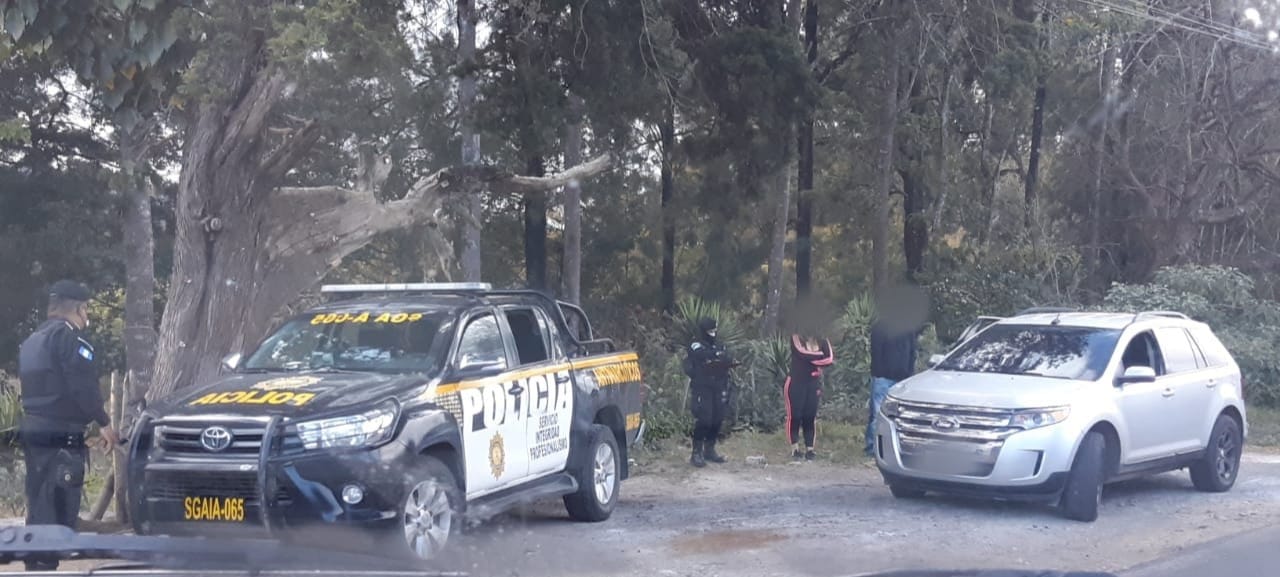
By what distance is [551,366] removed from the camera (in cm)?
975

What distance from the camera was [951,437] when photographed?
34.0 ft

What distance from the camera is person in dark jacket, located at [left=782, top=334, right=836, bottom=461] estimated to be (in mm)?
13984

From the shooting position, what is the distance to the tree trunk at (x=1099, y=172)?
2559 centimetres

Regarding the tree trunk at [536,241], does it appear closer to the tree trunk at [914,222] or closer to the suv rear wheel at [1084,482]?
the tree trunk at [914,222]

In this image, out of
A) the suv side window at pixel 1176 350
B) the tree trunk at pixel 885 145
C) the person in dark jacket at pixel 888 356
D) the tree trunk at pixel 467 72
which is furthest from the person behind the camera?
the tree trunk at pixel 885 145

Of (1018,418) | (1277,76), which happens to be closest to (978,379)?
(1018,418)

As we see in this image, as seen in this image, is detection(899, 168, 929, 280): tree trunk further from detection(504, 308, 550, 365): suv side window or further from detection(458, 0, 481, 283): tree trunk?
detection(504, 308, 550, 365): suv side window

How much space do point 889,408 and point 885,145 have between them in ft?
41.4

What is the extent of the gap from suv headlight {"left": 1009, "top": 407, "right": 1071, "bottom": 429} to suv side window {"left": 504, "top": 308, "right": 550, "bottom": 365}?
3.82m

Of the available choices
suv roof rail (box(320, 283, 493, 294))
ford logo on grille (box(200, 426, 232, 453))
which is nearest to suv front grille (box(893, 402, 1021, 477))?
suv roof rail (box(320, 283, 493, 294))

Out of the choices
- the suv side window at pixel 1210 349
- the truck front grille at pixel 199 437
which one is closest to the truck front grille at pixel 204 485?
the truck front grille at pixel 199 437

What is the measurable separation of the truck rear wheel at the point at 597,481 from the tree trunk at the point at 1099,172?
58.1ft

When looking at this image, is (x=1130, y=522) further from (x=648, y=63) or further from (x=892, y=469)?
(x=648, y=63)

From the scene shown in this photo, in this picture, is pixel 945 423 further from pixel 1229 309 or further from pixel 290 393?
pixel 1229 309
